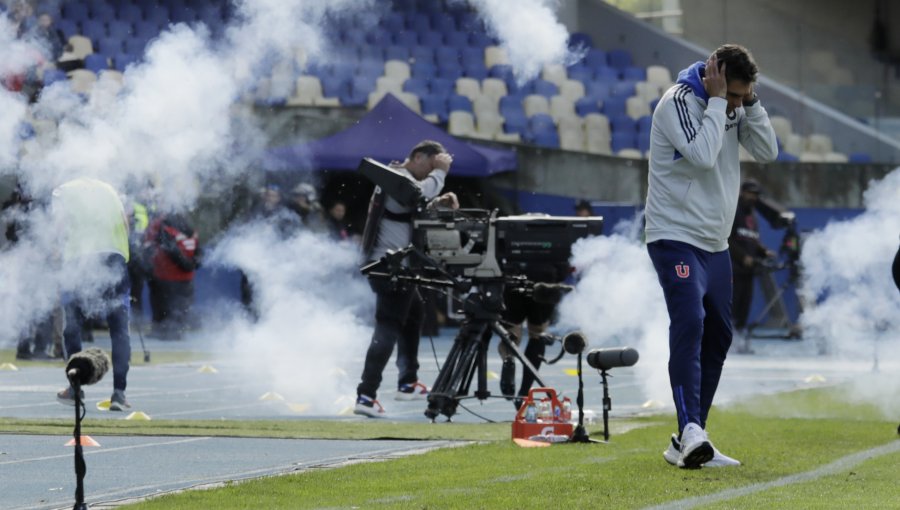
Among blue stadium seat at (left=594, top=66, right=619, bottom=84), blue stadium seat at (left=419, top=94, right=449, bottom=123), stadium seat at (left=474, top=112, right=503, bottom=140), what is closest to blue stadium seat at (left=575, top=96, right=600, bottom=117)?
blue stadium seat at (left=594, top=66, right=619, bottom=84)

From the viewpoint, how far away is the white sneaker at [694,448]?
8.14 m

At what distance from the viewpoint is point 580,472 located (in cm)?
828

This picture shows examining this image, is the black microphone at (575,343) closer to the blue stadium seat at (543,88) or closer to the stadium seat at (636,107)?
the blue stadium seat at (543,88)

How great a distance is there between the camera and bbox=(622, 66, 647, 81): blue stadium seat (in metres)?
27.2

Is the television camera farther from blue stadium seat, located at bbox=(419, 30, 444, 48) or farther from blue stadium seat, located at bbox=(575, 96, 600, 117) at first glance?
blue stadium seat, located at bbox=(575, 96, 600, 117)

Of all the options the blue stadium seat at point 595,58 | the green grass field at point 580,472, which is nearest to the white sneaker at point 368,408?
the green grass field at point 580,472

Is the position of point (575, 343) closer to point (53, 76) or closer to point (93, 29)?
point (53, 76)

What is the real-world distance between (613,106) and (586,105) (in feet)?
1.56

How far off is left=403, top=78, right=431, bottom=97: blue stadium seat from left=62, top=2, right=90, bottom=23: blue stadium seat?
5106mm

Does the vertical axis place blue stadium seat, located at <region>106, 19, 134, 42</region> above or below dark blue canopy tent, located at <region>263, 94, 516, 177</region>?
above

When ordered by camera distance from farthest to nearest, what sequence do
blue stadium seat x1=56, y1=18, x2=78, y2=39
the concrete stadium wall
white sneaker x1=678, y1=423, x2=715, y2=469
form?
blue stadium seat x1=56, y1=18, x2=78, y2=39
the concrete stadium wall
white sneaker x1=678, y1=423, x2=715, y2=469

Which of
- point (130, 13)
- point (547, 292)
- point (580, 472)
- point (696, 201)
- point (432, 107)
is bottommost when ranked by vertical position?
point (580, 472)

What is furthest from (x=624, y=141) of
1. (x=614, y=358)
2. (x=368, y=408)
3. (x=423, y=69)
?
(x=614, y=358)

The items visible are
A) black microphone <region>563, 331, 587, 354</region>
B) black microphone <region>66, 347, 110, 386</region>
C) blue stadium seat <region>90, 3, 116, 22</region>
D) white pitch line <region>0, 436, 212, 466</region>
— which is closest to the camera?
black microphone <region>66, 347, 110, 386</region>
